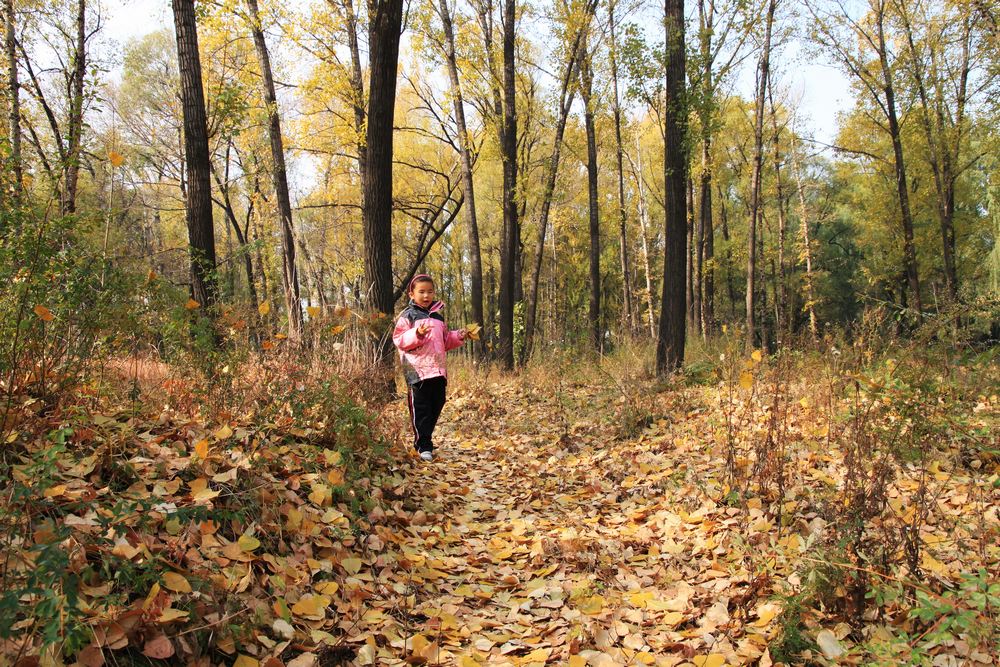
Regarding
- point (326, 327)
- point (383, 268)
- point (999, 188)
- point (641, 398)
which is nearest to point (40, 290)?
point (326, 327)

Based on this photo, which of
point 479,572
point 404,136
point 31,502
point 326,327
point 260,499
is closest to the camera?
point 31,502

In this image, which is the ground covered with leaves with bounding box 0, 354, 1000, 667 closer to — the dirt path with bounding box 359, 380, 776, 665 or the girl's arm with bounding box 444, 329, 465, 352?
the dirt path with bounding box 359, 380, 776, 665

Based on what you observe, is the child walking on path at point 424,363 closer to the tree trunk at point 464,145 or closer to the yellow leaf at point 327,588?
the yellow leaf at point 327,588

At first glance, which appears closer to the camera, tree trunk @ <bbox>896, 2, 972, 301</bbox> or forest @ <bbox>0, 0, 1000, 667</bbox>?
forest @ <bbox>0, 0, 1000, 667</bbox>

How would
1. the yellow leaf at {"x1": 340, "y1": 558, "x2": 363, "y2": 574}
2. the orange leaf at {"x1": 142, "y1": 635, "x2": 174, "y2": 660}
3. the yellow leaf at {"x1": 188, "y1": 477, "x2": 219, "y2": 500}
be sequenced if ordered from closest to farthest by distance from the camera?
the orange leaf at {"x1": 142, "y1": 635, "x2": 174, "y2": 660}
the yellow leaf at {"x1": 188, "y1": 477, "x2": 219, "y2": 500}
the yellow leaf at {"x1": 340, "y1": 558, "x2": 363, "y2": 574}

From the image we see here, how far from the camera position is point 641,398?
655 centimetres

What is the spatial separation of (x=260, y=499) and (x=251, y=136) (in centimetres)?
1936

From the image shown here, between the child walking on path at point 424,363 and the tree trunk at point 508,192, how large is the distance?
6.94 meters

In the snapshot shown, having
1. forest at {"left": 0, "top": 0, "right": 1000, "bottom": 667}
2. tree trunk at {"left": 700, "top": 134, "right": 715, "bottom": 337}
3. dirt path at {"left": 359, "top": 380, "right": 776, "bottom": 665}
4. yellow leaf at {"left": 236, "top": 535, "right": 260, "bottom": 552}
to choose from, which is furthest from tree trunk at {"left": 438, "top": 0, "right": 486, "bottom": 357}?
yellow leaf at {"left": 236, "top": 535, "right": 260, "bottom": 552}

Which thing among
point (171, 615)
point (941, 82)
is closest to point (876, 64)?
point (941, 82)

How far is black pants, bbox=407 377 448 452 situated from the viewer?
5426mm

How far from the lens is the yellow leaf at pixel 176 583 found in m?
2.15

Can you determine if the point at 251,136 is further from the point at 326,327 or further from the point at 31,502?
the point at 31,502

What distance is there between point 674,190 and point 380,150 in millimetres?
4906
